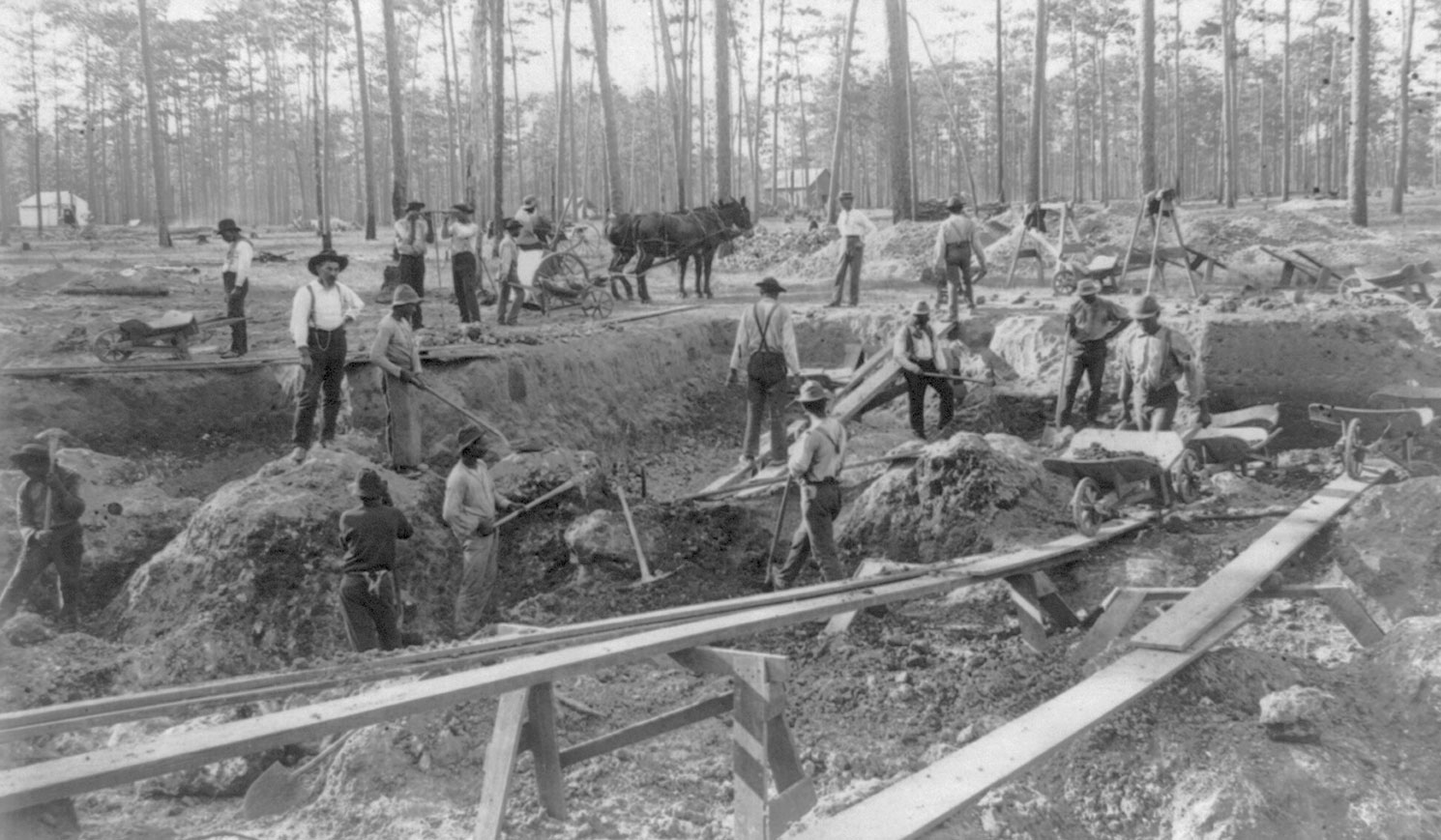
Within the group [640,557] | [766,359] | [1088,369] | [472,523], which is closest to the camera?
[472,523]

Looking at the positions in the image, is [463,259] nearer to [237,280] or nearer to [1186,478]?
[237,280]

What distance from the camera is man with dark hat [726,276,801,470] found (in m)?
10.3

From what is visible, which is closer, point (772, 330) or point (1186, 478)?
point (1186, 478)

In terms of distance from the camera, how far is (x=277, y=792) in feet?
15.9

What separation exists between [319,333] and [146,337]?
10.0 feet

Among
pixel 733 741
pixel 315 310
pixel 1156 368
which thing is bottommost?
pixel 733 741

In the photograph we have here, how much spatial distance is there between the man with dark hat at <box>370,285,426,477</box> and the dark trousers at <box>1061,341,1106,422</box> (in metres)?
6.54

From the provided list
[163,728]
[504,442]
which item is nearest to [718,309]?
[504,442]

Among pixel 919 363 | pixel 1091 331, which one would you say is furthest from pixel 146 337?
pixel 1091 331

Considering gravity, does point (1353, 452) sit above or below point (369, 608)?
above

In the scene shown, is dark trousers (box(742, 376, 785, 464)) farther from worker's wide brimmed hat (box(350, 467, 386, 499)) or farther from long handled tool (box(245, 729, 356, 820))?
long handled tool (box(245, 729, 356, 820))

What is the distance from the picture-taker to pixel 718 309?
639 inches

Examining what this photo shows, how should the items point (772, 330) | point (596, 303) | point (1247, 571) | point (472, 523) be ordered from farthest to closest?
1. point (596, 303)
2. point (772, 330)
3. point (472, 523)
4. point (1247, 571)

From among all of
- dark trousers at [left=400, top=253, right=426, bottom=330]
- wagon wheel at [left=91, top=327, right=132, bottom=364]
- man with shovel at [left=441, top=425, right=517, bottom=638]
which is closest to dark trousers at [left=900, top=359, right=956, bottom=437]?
man with shovel at [left=441, top=425, right=517, bottom=638]
